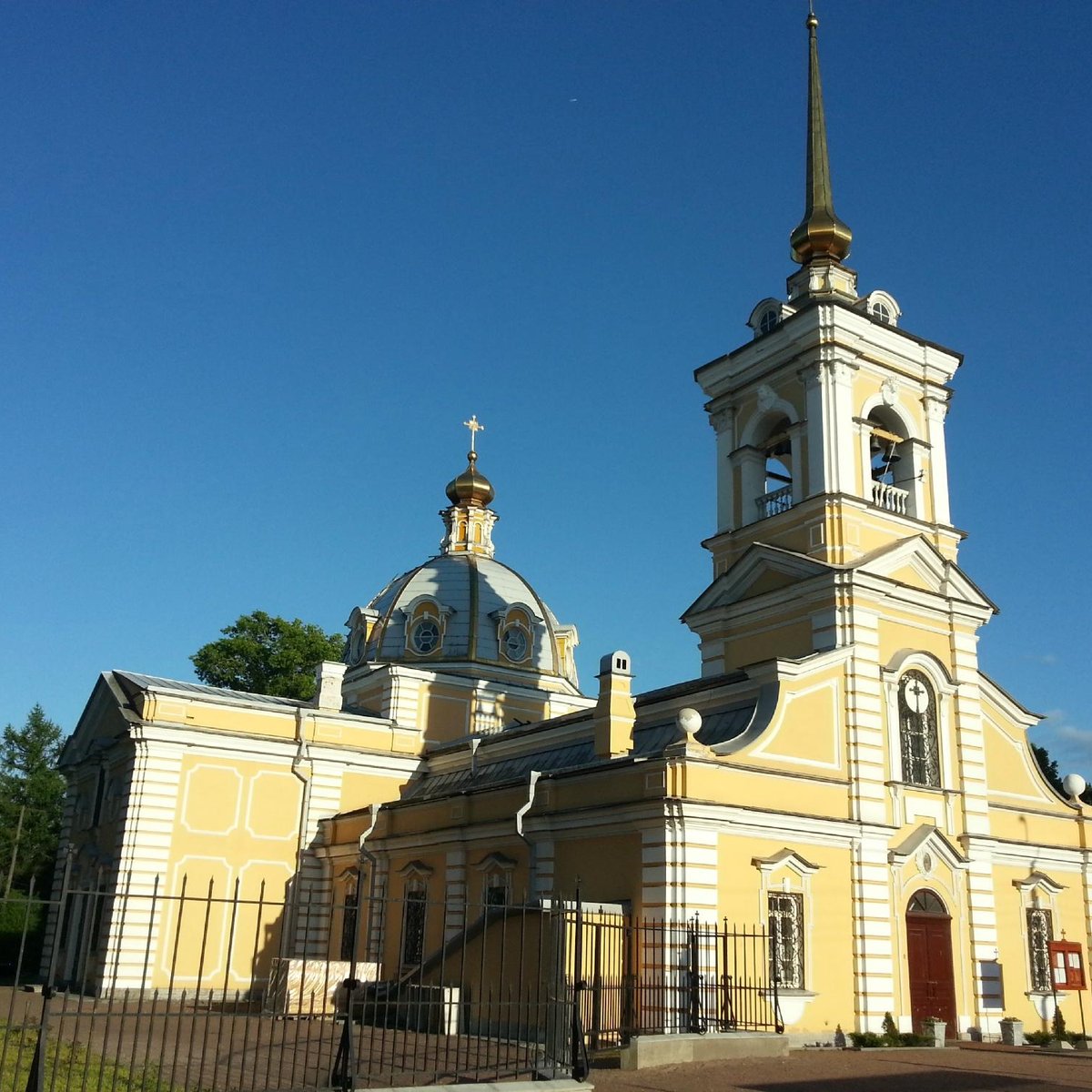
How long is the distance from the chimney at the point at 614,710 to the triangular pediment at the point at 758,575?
3.01m

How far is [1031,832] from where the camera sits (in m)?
23.5

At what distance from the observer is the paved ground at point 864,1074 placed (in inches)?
503

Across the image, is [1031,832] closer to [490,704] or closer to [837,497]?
[837,497]

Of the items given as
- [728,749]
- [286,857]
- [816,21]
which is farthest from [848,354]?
[286,857]

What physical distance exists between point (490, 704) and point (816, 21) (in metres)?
19.9

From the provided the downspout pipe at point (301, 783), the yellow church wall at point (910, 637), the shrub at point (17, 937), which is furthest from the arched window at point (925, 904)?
the shrub at point (17, 937)

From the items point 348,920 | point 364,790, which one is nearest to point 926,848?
point 348,920

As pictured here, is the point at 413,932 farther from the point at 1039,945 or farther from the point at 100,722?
the point at 1039,945

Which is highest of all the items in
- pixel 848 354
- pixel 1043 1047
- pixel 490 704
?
pixel 848 354

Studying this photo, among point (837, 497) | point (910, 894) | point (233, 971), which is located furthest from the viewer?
point (233, 971)

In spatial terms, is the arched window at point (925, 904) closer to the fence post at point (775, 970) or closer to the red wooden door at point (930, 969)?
the red wooden door at point (930, 969)

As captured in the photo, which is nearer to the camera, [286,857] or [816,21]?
[286,857]

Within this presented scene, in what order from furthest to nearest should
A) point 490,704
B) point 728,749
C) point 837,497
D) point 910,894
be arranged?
point 490,704 < point 837,497 < point 910,894 < point 728,749

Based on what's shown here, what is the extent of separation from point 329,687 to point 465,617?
17.8 ft
